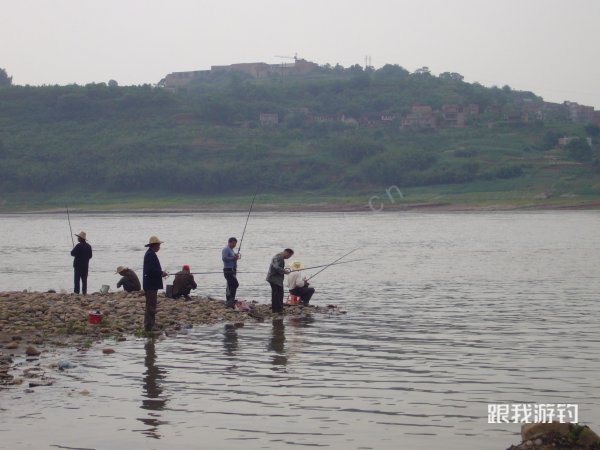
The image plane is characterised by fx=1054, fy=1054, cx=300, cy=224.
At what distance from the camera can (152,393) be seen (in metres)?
11.2

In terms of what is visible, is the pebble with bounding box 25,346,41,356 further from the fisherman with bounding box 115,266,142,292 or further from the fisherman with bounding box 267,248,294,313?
the fisherman with bounding box 115,266,142,292

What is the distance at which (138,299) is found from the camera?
18922 mm

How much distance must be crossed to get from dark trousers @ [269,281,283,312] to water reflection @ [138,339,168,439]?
409 centimetres

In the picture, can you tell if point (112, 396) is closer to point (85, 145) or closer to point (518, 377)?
point (518, 377)

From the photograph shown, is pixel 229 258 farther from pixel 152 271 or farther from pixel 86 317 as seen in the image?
pixel 152 271

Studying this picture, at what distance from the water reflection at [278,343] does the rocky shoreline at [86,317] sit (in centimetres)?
66

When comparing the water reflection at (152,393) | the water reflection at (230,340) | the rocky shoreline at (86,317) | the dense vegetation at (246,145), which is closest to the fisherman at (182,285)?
the rocky shoreline at (86,317)

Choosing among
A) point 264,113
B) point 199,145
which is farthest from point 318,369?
point 264,113

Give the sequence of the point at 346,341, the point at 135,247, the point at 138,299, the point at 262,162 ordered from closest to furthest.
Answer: the point at 346,341, the point at 138,299, the point at 135,247, the point at 262,162

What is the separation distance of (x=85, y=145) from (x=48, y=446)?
10315 cm

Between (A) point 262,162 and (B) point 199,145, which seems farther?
(B) point 199,145

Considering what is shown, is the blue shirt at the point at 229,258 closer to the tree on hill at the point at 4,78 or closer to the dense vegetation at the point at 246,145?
the dense vegetation at the point at 246,145

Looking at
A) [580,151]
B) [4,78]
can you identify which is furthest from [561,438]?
[4,78]

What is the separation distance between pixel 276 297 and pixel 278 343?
3.25 metres
